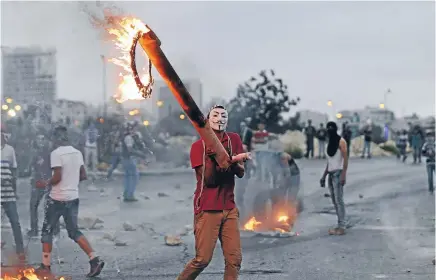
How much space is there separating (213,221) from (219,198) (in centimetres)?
19

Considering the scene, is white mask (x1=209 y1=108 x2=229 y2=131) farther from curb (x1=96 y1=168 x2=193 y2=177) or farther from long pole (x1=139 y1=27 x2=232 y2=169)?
curb (x1=96 y1=168 x2=193 y2=177)

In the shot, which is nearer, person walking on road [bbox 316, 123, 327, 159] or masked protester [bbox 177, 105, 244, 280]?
masked protester [bbox 177, 105, 244, 280]

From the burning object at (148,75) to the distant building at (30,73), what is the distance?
6.28 metres

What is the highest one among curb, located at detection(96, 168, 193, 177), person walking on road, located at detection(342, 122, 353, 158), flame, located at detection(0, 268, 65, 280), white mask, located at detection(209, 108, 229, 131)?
white mask, located at detection(209, 108, 229, 131)

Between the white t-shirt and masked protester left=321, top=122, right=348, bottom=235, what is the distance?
150 inches

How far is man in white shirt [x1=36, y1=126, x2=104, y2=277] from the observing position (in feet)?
22.3

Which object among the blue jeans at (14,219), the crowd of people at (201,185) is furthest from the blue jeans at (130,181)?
the blue jeans at (14,219)

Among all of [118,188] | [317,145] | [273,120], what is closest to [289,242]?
[118,188]

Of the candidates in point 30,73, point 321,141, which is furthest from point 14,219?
point 321,141

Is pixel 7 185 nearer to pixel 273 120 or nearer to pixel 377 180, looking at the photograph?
pixel 377 180

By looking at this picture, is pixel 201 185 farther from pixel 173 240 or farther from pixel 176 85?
pixel 173 240

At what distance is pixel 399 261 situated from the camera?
292 inches

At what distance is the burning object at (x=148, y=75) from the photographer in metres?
4.82

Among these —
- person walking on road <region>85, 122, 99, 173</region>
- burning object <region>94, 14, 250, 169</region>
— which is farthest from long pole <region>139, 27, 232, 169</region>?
person walking on road <region>85, 122, 99, 173</region>
